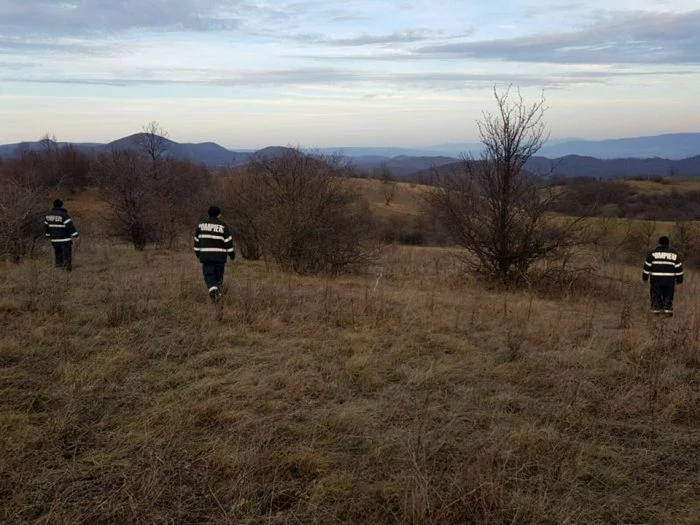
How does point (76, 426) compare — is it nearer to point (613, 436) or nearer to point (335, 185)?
point (613, 436)

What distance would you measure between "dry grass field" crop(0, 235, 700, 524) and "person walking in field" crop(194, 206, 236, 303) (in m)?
0.80

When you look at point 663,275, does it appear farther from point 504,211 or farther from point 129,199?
point 129,199

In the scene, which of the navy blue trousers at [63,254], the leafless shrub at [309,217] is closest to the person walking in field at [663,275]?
the leafless shrub at [309,217]

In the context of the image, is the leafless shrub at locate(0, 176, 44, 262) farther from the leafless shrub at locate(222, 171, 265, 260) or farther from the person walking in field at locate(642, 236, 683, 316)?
the person walking in field at locate(642, 236, 683, 316)

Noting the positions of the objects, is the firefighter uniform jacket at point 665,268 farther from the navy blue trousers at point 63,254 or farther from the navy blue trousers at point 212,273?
the navy blue trousers at point 63,254

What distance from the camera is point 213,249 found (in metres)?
9.11

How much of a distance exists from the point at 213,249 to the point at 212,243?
0.11 m

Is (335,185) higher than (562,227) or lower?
higher

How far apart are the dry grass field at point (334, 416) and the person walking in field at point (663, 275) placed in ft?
7.22

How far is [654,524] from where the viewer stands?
3.15 m

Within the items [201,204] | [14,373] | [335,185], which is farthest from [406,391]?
[201,204]

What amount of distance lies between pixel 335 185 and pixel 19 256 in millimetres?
8351

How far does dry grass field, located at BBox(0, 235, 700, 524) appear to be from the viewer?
321 centimetres

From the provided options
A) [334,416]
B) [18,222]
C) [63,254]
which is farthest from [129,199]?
[334,416]
